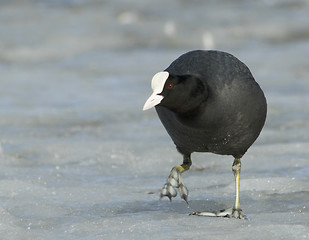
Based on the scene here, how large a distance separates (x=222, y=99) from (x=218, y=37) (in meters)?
9.98

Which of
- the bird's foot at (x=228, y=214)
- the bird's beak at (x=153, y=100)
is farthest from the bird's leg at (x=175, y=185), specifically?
the bird's beak at (x=153, y=100)

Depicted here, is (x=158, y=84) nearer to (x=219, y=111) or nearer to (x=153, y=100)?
(x=153, y=100)

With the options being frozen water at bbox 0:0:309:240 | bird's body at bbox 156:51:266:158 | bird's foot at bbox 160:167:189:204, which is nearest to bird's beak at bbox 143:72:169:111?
bird's body at bbox 156:51:266:158

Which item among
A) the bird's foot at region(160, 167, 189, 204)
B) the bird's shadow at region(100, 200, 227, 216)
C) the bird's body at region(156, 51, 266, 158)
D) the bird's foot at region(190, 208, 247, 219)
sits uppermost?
the bird's body at region(156, 51, 266, 158)

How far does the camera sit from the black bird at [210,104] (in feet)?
13.7

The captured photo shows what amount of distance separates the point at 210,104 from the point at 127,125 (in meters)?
3.79

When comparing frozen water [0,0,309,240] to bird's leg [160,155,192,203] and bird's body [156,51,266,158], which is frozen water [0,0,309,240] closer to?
bird's leg [160,155,192,203]

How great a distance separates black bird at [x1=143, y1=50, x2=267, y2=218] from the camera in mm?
4168

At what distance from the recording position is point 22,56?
42.9ft

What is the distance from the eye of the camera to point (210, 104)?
4289 millimetres

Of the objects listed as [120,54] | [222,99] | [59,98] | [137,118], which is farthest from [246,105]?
[120,54]

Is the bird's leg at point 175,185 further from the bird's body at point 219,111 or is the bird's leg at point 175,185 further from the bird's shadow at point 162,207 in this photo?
the bird's body at point 219,111

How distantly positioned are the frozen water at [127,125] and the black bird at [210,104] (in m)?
0.46

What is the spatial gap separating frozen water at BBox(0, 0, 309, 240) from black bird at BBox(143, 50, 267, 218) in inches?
17.9
